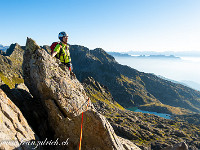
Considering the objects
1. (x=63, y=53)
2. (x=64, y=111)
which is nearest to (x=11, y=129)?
(x=64, y=111)

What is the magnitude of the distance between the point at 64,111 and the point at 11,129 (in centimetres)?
446

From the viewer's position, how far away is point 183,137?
575ft

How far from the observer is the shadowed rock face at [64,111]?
488 inches

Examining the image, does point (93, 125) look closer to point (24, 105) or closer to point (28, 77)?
point (24, 105)

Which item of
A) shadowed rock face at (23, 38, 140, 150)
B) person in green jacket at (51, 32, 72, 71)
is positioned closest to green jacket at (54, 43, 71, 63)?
person in green jacket at (51, 32, 72, 71)

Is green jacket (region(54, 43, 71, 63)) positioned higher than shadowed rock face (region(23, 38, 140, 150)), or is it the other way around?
green jacket (region(54, 43, 71, 63))

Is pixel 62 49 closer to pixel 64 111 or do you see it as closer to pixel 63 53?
pixel 63 53

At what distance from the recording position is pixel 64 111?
13.1 m

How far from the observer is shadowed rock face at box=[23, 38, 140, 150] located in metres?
12.4

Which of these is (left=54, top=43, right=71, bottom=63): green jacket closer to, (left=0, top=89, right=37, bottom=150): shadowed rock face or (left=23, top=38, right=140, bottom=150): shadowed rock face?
(left=23, top=38, right=140, bottom=150): shadowed rock face

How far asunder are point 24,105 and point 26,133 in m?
4.41

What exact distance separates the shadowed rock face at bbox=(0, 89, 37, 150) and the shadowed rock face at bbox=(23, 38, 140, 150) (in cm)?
256

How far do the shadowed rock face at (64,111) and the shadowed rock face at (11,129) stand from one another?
2559 millimetres

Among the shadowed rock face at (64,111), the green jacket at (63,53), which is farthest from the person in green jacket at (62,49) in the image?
the shadowed rock face at (64,111)
